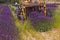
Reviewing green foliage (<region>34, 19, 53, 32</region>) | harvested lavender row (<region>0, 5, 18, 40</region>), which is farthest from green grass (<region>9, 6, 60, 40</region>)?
harvested lavender row (<region>0, 5, 18, 40</region>)

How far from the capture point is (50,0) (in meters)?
22.6

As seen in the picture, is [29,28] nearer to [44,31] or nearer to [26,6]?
[44,31]

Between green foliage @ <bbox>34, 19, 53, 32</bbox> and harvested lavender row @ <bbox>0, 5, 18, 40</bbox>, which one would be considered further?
green foliage @ <bbox>34, 19, 53, 32</bbox>

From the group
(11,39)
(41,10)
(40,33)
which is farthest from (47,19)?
(11,39)

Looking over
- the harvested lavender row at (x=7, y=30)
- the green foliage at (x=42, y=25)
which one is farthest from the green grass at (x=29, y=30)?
the harvested lavender row at (x=7, y=30)

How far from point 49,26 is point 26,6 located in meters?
3.43

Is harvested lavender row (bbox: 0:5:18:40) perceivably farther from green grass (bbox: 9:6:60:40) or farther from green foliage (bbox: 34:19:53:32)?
green foliage (bbox: 34:19:53:32)

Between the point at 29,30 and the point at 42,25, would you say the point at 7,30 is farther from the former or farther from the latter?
the point at 42,25

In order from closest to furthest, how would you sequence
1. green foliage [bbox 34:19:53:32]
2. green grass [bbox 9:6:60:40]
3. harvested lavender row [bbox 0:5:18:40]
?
harvested lavender row [bbox 0:5:18:40], green grass [bbox 9:6:60:40], green foliage [bbox 34:19:53:32]

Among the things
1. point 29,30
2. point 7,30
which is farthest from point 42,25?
point 7,30

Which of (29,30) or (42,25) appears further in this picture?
(42,25)

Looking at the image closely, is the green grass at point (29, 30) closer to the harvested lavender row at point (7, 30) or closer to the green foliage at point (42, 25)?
the green foliage at point (42, 25)

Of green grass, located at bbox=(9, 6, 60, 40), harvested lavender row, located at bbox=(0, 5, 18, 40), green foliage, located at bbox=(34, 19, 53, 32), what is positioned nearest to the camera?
harvested lavender row, located at bbox=(0, 5, 18, 40)

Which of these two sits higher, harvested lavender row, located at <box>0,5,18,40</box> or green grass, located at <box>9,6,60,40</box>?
harvested lavender row, located at <box>0,5,18,40</box>
